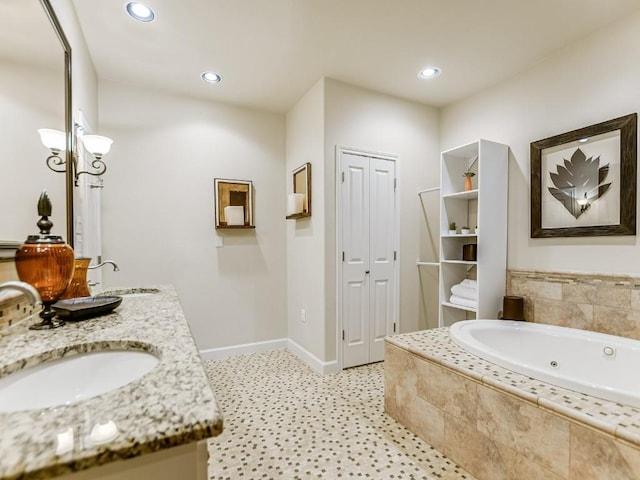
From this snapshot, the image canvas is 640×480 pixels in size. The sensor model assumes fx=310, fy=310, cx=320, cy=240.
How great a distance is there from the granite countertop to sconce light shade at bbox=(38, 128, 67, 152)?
869 millimetres

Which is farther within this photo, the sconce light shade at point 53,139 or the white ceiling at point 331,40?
the white ceiling at point 331,40

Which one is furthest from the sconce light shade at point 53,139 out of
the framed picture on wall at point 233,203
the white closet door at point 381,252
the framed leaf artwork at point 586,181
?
the framed leaf artwork at point 586,181

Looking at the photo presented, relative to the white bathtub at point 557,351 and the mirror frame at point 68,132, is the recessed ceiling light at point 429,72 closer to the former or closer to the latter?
the white bathtub at point 557,351

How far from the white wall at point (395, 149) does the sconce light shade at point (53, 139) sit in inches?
72.1

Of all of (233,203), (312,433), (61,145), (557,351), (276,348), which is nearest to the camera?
(61,145)

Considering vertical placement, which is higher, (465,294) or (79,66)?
(79,66)

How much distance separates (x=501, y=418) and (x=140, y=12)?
309 centimetres

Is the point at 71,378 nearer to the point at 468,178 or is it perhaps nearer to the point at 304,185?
the point at 304,185

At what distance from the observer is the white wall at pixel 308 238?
2.86 meters

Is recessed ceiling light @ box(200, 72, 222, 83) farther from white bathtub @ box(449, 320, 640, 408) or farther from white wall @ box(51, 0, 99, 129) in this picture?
white bathtub @ box(449, 320, 640, 408)

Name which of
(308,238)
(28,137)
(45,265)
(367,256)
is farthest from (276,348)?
(28,137)

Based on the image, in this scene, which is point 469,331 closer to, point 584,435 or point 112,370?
point 584,435

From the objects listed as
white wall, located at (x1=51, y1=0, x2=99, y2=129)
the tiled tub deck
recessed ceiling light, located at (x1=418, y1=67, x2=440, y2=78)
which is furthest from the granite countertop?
recessed ceiling light, located at (x1=418, y1=67, x2=440, y2=78)

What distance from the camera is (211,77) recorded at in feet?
9.01
